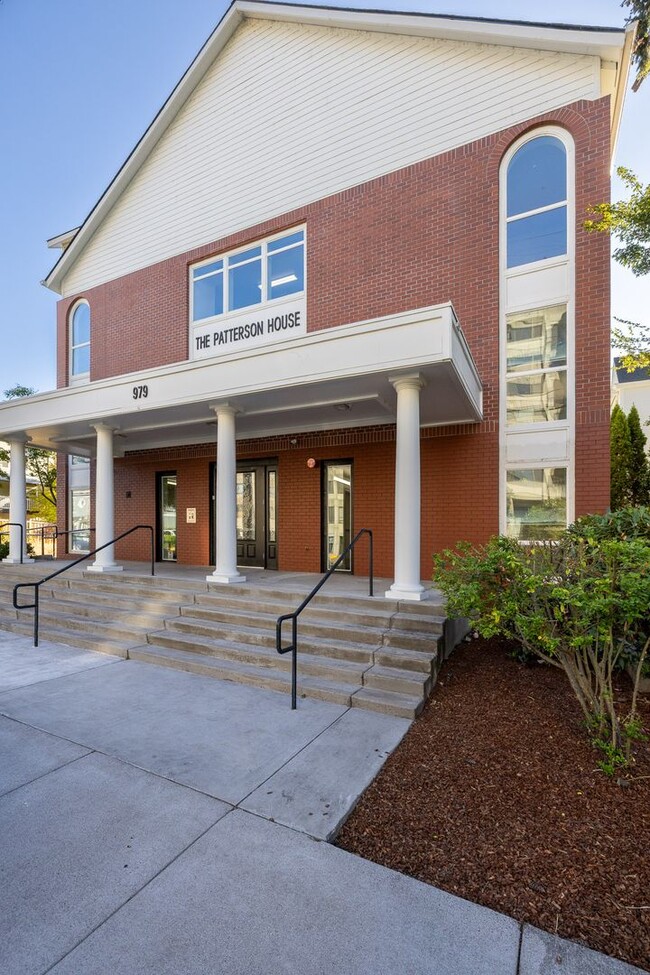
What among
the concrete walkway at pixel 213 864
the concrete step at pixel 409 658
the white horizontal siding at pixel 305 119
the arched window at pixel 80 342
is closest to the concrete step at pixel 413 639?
the concrete step at pixel 409 658

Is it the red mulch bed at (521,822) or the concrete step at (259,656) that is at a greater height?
the concrete step at (259,656)

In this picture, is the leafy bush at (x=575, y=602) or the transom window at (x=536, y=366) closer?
the leafy bush at (x=575, y=602)

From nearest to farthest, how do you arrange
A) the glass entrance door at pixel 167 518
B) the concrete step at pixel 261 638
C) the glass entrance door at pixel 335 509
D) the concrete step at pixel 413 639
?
the concrete step at pixel 413 639
the concrete step at pixel 261 638
the glass entrance door at pixel 335 509
the glass entrance door at pixel 167 518

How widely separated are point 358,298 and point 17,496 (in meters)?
9.12

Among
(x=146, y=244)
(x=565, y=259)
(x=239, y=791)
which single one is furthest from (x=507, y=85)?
(x=239, y=791)

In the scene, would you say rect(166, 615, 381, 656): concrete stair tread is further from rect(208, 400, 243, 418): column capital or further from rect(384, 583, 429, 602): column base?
rect(208, 400, 243, 418): column capital

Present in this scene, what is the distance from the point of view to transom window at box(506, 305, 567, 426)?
780 cm

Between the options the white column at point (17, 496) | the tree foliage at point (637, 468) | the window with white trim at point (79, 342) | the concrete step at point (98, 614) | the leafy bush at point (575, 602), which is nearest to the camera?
the leafy bush at point (575, 602)

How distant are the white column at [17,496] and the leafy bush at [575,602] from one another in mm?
10575

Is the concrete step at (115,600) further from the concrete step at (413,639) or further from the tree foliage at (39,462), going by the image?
the tree foliage at (39,462)

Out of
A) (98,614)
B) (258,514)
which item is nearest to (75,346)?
(258,514)

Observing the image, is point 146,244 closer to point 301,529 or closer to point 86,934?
point 301,529

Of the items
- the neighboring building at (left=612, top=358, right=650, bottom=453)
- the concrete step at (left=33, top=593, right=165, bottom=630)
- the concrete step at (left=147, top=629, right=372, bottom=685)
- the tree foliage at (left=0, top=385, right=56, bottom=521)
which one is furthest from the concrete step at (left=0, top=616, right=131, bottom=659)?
the neighboring building at (left=612, top=358, right=650, bottom=453)

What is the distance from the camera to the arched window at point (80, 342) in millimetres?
13641
